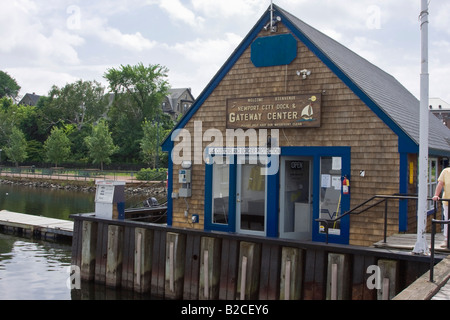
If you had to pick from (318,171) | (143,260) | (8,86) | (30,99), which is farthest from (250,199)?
(8,86)

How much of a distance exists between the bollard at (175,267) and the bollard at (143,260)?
643 millimetres

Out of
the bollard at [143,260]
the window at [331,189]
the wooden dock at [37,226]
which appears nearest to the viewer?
the bollard at [143,260]

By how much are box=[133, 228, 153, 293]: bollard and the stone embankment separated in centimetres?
3190

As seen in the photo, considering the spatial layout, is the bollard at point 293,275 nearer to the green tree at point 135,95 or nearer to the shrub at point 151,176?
the shrub at point 151,176

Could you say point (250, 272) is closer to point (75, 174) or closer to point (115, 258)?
point (115, 258)

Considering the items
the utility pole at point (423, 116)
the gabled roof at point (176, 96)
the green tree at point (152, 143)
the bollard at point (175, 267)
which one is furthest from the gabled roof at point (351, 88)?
the gabled roof at point (176, 96)

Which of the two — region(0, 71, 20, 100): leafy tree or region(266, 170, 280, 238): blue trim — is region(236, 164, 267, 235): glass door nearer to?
region(266, 170, 280, 238): blue trim

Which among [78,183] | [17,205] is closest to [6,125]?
[78,183]

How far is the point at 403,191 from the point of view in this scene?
34.6ft

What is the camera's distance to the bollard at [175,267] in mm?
10594

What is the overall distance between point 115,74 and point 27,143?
16.8 meters

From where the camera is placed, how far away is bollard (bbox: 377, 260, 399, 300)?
26.2ft
